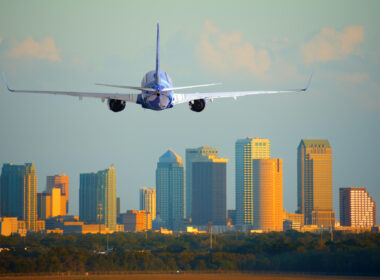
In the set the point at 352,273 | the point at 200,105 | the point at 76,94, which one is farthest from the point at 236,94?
the point at 352,273

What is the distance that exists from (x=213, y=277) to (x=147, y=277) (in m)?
15.9

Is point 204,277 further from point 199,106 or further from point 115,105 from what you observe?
point 115,105

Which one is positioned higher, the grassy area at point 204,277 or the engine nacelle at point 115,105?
Answer: the engine nacelle at point 115,105

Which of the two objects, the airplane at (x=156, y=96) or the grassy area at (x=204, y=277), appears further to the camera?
the grassy area at (x=204, y=277)

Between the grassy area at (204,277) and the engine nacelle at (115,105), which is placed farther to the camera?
the grassy area at (204,277)

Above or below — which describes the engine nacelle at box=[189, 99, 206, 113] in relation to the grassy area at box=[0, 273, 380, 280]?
above

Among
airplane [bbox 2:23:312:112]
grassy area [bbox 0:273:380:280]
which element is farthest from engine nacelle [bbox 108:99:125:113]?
grassy area [bbox 0:273:380:280]

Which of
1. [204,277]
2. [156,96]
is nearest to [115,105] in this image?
[156,96]

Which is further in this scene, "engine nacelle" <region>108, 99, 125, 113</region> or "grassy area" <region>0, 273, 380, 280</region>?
"grassy area" <region>0, 273, 380, 280</region>

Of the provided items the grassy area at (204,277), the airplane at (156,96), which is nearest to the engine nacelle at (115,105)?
the airplane at (156,96)

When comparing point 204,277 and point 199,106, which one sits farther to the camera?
point 204,277

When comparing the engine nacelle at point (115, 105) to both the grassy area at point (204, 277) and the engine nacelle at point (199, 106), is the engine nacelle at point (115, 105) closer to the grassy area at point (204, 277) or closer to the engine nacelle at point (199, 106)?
the engine nacelle at point (199, 106)

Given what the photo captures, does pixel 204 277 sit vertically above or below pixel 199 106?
below

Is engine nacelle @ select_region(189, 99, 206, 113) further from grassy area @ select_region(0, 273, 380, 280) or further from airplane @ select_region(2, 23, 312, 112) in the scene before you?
grassy area @ select_region(0, 273, 380, 280)
